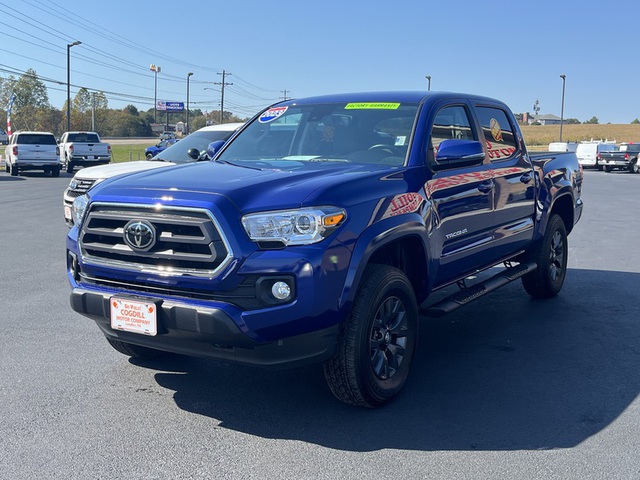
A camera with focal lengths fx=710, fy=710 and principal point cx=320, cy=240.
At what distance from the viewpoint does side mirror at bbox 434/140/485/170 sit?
4762mm

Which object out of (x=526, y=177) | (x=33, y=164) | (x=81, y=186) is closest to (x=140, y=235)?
(x=526, y=177)

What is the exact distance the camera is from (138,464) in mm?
3439

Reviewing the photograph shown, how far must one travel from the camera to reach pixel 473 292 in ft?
17.7

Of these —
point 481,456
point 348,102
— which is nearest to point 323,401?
point 481,456

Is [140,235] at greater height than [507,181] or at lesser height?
lesser

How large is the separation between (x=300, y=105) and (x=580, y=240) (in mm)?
7178

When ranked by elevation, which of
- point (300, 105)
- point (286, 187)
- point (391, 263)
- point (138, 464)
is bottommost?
point (138, 464)

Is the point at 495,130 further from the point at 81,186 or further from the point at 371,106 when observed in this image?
the point at 81,186

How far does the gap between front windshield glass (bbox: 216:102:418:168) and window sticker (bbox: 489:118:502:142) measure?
4.13 ft

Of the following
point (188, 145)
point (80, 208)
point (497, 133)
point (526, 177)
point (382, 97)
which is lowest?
point (80, 208)

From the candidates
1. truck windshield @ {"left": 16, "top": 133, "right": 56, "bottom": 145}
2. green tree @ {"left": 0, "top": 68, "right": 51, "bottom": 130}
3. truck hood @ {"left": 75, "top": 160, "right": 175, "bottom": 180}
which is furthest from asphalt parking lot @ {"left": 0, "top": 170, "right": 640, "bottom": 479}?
green tree @ {"left": 0, "top": 68, "right": 51, "bottom": 130}

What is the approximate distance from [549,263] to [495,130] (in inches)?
64.3

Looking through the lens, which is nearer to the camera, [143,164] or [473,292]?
[473,292]

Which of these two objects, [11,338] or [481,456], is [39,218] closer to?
[11,338]
